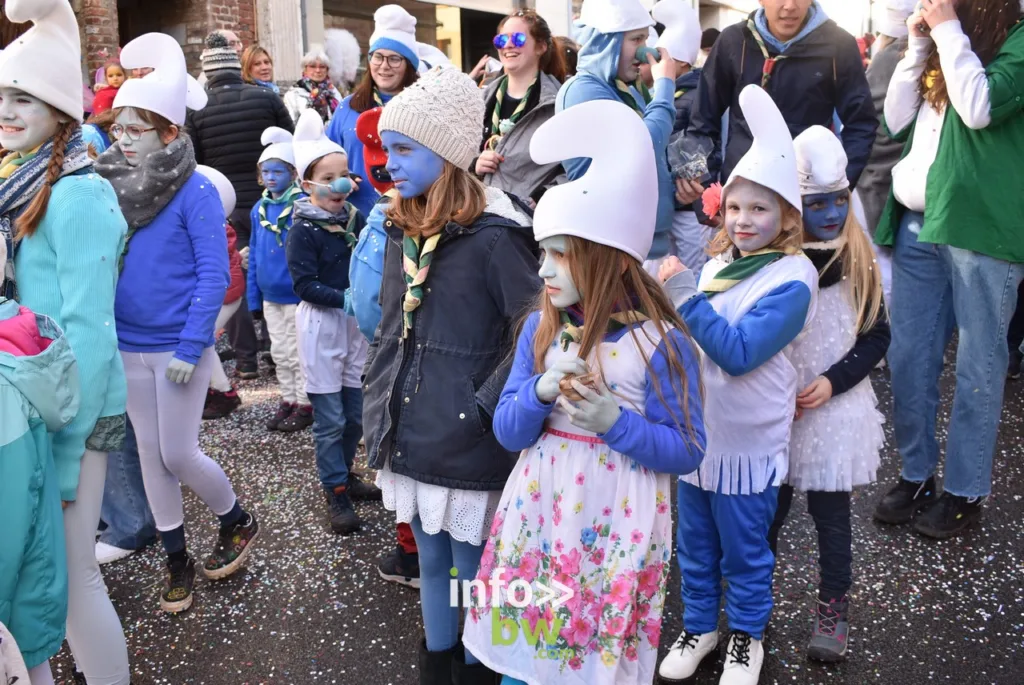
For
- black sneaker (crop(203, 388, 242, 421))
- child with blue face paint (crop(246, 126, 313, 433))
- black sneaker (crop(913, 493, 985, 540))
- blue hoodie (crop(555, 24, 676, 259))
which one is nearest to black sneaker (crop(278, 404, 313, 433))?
child with blue face paint (crop(246, 126, 313, 433))

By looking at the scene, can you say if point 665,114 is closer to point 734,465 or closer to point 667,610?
point 734,465

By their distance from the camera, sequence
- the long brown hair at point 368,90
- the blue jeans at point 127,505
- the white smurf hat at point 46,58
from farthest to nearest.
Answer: the long brown hair at point 368,90, the blue jeans at point 127,505, the white smurf hat at point 46,58

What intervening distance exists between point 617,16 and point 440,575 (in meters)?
2.21

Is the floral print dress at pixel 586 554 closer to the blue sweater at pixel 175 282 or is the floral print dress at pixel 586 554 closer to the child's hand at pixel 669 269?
the child's hand at pixel 669 269

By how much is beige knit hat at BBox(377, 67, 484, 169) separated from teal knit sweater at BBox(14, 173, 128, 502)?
2.81ft

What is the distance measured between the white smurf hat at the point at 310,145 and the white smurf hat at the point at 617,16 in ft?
4.53

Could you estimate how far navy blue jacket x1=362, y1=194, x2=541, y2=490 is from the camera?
2.41m

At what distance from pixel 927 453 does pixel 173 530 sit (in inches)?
120

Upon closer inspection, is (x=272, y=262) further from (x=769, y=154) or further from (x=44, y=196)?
(x=769, y=154)

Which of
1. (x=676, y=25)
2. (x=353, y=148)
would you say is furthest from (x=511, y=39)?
(x=353, y=148)

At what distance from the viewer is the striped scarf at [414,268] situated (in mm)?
2439

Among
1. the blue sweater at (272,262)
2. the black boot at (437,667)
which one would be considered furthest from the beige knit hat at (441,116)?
the blue sweater at (272,262)

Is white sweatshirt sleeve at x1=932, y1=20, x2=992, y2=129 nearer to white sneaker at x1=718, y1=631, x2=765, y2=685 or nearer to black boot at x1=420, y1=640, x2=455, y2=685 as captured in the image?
white sneaker at x1=718, y1=631, x2=765, y2=685

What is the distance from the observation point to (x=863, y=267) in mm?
2861
